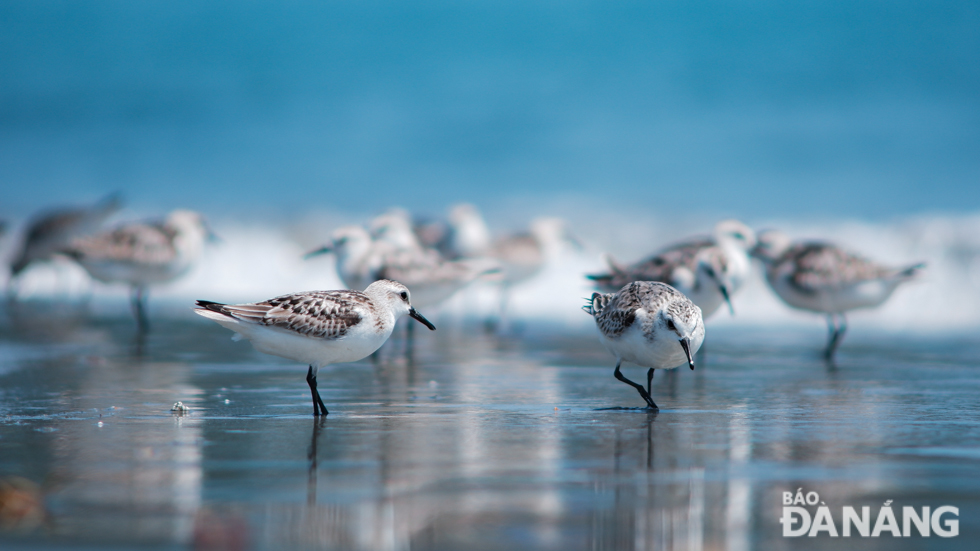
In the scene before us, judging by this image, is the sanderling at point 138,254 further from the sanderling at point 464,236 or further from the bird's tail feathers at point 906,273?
the bird's tail feathers at point 906,273

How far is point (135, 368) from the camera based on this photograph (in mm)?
9547

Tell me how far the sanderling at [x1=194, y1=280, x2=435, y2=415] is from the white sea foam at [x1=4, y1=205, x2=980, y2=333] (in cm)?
792

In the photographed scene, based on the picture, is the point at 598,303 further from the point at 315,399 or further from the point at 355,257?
the point at 355,257

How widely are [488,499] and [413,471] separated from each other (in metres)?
0.69

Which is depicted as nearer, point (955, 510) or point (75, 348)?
point (955, 510)

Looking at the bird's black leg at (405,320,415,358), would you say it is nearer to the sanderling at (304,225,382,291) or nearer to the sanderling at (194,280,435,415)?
the sanderling at (304,225,382,291)

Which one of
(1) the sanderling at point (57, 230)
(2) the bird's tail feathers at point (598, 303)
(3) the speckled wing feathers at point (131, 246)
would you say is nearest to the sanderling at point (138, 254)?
(3) the speckled wing feathers at point (131, 246)

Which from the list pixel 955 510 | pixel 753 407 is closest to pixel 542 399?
pixel 753 407

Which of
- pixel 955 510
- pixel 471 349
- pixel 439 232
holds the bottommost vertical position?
pixel 955 510

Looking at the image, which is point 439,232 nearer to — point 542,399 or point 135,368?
point 135,368

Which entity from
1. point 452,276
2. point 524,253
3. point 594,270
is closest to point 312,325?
point 452,276

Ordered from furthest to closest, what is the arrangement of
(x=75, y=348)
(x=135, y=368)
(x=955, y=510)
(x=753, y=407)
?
1. (x=75, y=348)
2. (x=135, y=368)
3. (x=753, y=407)
4. (x=955, y=510)

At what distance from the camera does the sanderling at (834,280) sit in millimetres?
11648

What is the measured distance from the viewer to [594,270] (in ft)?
68.3
